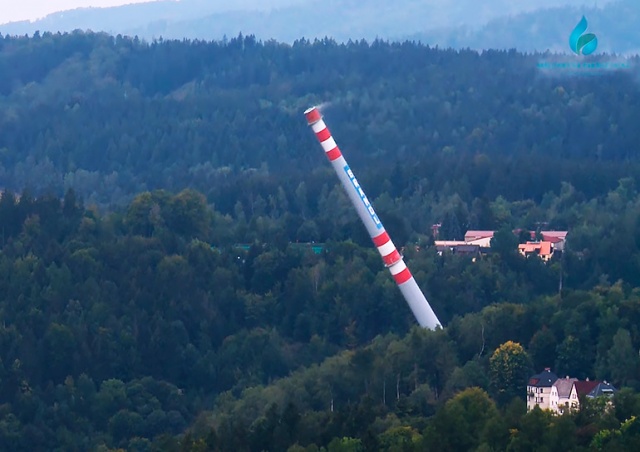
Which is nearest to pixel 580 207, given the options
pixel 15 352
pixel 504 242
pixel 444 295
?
pixel 504 242

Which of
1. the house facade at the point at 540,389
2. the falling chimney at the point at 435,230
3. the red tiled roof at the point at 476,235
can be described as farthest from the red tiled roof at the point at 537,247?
the house facade at the point at 540,389

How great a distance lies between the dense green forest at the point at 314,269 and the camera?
173ft

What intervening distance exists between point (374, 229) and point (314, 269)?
11833 millimetres

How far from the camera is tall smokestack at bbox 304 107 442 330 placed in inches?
2517

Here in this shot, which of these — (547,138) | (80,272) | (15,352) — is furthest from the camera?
(547,138)

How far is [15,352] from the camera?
6894 cm

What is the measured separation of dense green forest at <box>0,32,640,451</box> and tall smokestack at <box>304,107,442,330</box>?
6.99ft

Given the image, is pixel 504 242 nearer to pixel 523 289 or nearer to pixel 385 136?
pixel 523 289

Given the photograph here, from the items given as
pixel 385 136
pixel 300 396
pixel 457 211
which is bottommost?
pixel 385 136

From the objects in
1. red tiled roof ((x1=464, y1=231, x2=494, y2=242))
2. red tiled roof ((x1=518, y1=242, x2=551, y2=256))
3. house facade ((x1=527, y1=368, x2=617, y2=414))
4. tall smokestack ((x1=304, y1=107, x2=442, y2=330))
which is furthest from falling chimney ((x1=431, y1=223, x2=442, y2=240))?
house facade ((x1=527, y1=368, x2=617, y2=414))

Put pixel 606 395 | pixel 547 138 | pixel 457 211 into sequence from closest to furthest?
pixel 606 395
pixel 457 211
pixel 547 138

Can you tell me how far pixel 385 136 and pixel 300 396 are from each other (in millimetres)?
74118

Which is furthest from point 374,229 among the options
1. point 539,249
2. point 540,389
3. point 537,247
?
point 537,247

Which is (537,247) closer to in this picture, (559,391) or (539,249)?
(539,249)
